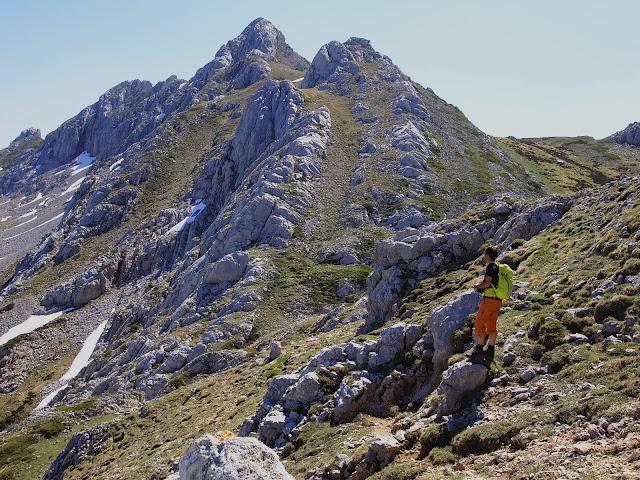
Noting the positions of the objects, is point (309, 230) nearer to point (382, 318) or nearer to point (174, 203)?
point (382, 318)

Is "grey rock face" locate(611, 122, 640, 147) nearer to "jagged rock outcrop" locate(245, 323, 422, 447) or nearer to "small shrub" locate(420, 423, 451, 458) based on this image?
"jagged rock outcrop" locate(245, 323, 422, 447)

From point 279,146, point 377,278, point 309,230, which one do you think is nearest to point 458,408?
point 377,278

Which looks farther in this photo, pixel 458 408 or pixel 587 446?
pixel 458 408

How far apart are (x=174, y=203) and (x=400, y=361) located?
11502 cm

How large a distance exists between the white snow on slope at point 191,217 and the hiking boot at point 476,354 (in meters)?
96.8

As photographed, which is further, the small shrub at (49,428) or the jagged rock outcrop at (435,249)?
the small shrub at (49,428)

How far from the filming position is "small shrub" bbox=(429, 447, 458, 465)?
13844 mm

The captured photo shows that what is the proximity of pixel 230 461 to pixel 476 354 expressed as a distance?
30.4 ft

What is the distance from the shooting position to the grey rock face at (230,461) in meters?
11.7

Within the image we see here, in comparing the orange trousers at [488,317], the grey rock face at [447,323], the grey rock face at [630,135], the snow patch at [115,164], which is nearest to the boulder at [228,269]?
the grey rock face at [447,323]

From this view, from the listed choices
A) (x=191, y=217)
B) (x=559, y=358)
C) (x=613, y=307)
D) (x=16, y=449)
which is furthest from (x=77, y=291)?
(x=613, y=307)

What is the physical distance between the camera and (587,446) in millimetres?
11586

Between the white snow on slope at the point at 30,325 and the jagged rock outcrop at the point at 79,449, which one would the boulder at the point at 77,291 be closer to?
the white snow on slope at the point at 30,325

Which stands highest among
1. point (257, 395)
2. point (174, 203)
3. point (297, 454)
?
point (174, 203)
